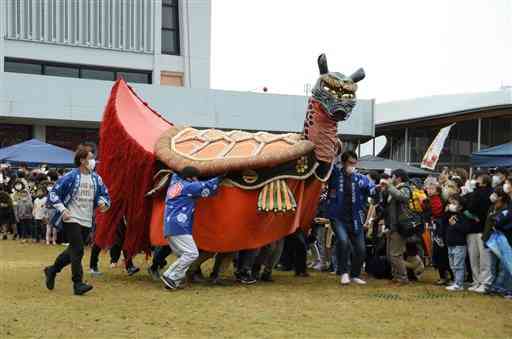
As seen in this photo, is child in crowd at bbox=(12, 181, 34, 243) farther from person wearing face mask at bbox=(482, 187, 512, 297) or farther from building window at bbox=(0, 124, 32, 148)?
person wearing face mask at bbox=(482, 187, 512, 297)

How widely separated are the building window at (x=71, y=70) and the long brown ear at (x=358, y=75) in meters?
16.3

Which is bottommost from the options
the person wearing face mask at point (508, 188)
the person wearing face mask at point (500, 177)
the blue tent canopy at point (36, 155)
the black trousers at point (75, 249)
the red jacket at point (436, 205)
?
the black trousers at point (75, 249)

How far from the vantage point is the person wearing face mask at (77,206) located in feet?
26.5

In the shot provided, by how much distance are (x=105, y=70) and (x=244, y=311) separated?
65.6 ft

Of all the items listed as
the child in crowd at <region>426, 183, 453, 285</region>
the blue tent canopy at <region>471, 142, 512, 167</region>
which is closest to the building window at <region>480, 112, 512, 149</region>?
the blue tent canopy at <region>471, 142, 512, 167</region>

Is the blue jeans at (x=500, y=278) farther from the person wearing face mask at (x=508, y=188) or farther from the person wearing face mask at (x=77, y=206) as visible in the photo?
the person wearing face mask at (x=77, y=206)

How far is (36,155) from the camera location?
1912 centimetres

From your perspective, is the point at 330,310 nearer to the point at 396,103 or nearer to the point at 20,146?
the point at 20,146

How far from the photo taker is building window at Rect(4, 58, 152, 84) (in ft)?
80.4

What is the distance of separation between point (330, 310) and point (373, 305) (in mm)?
616

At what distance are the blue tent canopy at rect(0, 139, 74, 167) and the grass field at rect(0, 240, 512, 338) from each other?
31.8 ft

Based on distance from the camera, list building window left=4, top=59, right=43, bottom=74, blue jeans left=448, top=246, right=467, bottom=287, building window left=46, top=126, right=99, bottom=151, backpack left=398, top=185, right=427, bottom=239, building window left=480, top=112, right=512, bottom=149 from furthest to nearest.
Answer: building window left=4, top=59, right=43, bottom=74
building window left=46, top=126, right=99, bottom=151
building window left=480, top=112, right=512, bottom=149
backpack left=398, top=185, right=427, bottom=239
blue jeans left=448, top=246, right=467, bottom=287

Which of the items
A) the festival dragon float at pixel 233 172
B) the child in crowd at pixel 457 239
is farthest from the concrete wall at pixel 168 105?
the child in crowd at pixel 457 239

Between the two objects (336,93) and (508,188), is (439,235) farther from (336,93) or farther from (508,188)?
(336,93)
